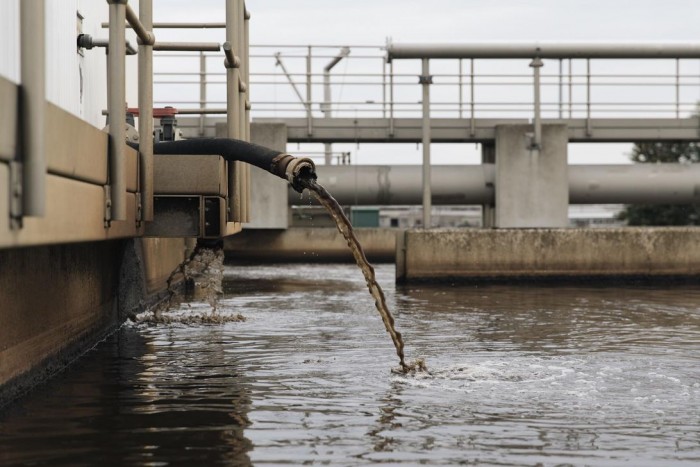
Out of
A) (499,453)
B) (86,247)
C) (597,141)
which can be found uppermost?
(597,141)

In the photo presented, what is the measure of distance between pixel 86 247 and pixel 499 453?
5.39m

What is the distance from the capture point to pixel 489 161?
22328mm

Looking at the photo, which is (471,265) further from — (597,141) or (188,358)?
(188,358)

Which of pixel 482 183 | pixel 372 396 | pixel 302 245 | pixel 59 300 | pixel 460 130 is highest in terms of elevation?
pixel 460 130

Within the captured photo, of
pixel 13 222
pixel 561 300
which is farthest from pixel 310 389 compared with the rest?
pixel 561 300

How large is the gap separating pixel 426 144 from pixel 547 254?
104 inches

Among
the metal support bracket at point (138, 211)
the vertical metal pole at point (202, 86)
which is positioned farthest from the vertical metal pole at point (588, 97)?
the metal support bracket at point (138, 211)

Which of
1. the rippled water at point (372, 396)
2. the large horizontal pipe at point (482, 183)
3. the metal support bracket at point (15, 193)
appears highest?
the large horizontal pipe at point (482, 183)

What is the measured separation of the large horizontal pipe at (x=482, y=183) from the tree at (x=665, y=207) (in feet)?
53.3

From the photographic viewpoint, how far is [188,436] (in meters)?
5.37

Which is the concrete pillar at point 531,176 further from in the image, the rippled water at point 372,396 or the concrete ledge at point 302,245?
the rippled water at point 372,396

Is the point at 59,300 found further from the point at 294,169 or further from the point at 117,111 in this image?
the point at 294,169

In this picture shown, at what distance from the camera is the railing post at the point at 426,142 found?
1808 cm

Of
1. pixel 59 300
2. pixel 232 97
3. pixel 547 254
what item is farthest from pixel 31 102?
pixel 547 254
